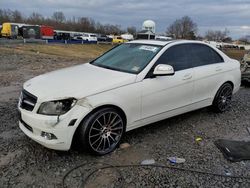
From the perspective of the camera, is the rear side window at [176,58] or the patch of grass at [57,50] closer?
the rear side window at [176,58]

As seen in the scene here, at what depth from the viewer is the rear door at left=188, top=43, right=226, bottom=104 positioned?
5.11 meters

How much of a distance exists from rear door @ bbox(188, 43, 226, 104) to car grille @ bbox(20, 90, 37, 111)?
9.60ft

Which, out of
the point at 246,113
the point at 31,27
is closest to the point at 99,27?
the point at 31,27

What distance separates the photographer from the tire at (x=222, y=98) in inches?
225

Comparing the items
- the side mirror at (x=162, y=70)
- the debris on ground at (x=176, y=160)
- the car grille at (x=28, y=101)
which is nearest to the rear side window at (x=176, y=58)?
the side mirror at (x=162, y=70)

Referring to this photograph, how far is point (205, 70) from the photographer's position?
525 centimetres

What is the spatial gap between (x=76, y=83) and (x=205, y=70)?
2.72m

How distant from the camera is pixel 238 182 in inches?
132

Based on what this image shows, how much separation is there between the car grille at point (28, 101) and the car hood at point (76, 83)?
6 centimetres

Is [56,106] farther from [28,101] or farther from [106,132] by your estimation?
[106,132]

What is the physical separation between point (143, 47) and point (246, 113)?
3.09m

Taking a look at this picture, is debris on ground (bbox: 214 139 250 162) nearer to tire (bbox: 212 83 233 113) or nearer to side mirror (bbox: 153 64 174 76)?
tire (bbox: 212 83 233 113)

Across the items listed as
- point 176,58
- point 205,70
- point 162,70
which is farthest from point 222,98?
point 162,70

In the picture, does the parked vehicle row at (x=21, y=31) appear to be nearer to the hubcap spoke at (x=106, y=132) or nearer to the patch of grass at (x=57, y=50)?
the patch of grass at (x=57, y=50)
